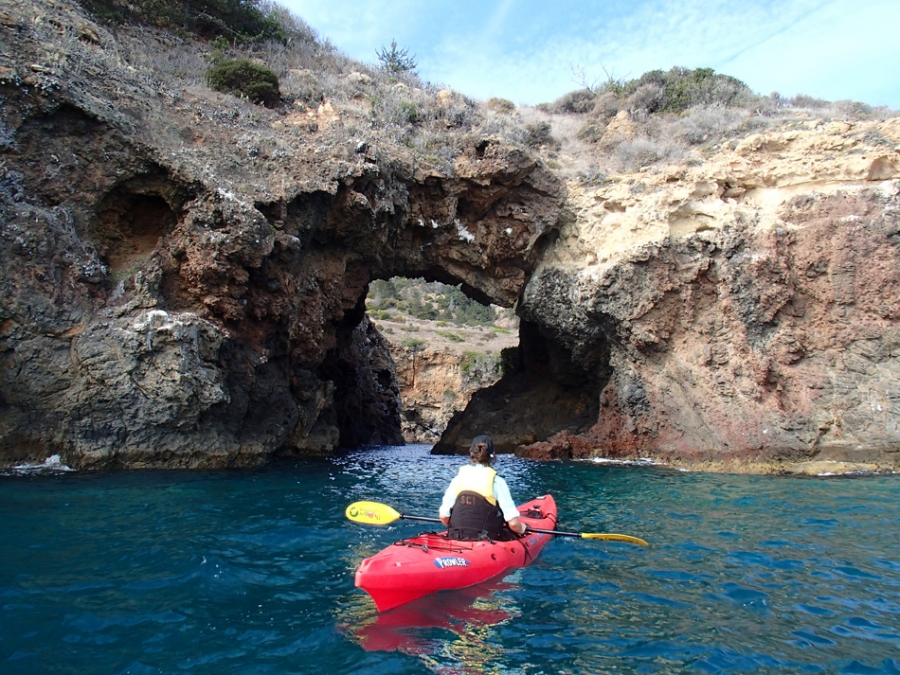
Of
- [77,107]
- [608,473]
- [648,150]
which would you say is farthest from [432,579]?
[648,150]

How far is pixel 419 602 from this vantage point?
5551 mm

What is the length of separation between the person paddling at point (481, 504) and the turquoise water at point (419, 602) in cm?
59

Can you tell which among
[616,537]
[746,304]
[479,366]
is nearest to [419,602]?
[616,537]

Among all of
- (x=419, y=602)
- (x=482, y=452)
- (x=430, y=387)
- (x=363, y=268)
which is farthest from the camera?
(x=430, y=387)

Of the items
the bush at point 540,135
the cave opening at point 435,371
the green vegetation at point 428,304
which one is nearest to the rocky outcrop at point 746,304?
the bush at point 540,135

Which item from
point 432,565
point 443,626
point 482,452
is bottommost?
point 443,626

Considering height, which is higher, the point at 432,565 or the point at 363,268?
the point at 363,268

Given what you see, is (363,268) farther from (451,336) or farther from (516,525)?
(451,336)

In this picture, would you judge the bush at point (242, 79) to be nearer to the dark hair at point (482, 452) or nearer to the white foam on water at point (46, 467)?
the white foam on water at point (46, 467)

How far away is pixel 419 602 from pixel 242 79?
1801cm

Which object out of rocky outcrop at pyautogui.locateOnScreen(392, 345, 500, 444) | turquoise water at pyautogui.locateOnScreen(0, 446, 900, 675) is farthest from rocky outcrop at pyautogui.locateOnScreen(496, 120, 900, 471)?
rocky outcrop at pyautogui.locateOnScreen(392, 345, 500, 444)

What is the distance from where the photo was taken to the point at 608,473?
14656mm

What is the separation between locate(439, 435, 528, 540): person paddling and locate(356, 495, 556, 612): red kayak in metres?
0.19

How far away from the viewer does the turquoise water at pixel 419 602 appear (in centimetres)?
436
